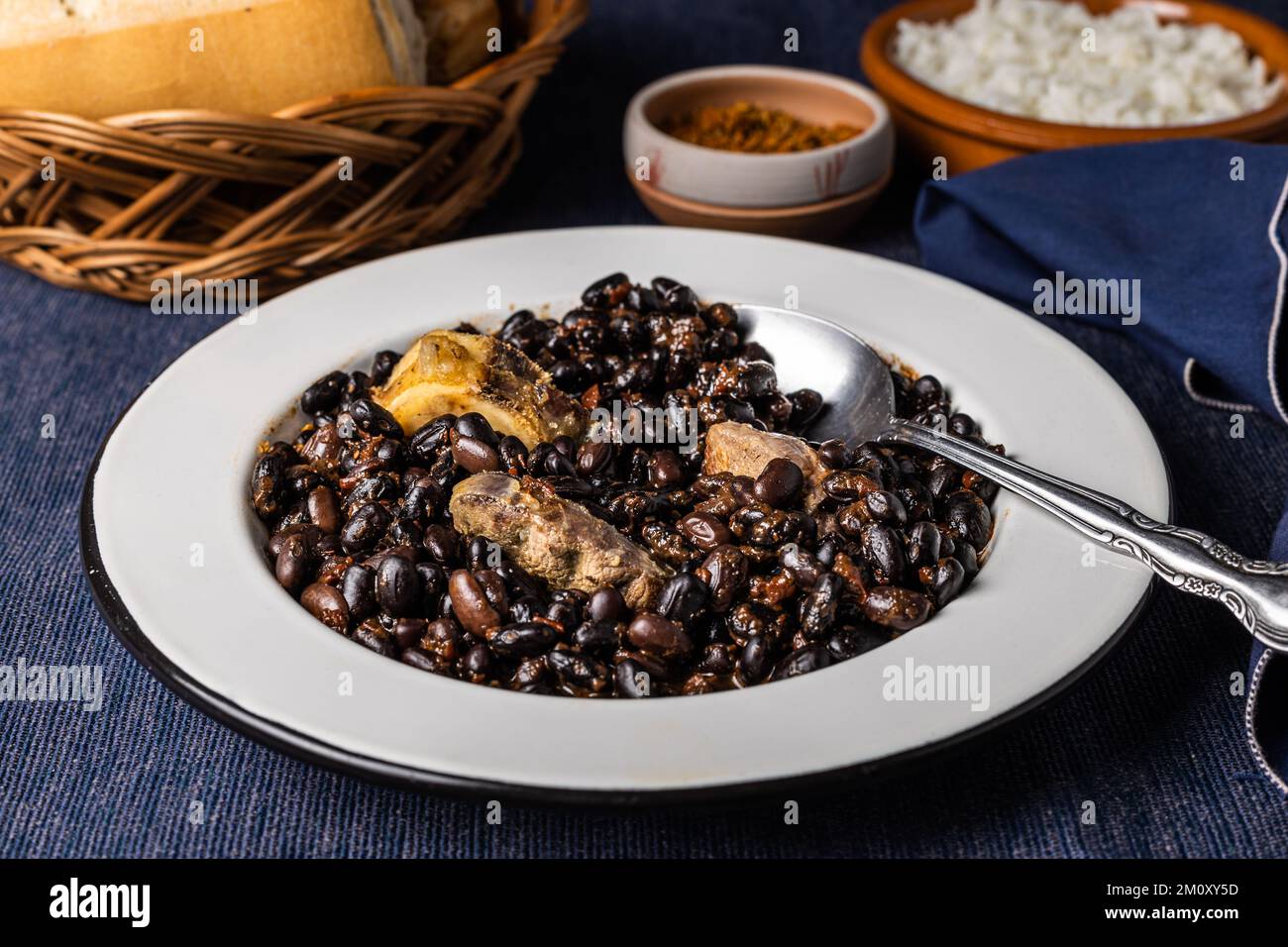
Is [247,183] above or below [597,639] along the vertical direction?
above

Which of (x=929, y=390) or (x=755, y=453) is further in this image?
(x=929, y=390)

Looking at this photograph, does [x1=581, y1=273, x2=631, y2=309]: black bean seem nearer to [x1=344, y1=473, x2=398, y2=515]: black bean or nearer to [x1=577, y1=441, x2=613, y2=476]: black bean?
[x1=577, y1=441, x2=613, y2=476]: black bean

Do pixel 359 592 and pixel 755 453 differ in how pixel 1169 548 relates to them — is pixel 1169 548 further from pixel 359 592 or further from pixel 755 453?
pixel 359 592

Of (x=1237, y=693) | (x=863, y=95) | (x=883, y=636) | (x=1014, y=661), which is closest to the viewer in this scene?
(x=1014, y=661)

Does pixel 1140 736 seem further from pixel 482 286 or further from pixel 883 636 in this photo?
pixel 482 286

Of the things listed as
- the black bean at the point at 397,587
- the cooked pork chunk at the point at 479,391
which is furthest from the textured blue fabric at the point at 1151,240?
the black bean at the point at 397,587

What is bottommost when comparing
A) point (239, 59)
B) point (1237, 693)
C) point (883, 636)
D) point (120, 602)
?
point (1237, 693)

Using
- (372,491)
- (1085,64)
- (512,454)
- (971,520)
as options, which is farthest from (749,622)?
(1085,64)
